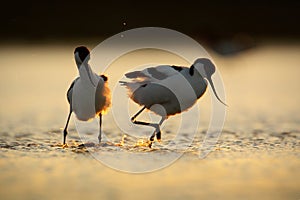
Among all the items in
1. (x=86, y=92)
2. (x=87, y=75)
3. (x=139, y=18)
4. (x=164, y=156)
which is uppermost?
(x=139, y=18)

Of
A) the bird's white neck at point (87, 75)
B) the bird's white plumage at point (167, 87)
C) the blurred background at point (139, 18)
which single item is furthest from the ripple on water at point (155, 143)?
the blurred background at point (139, 18)

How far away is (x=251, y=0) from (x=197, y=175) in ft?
66.3

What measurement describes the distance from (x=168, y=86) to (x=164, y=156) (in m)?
0.98

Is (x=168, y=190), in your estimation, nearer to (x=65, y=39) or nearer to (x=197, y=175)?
(x=197, y=175)

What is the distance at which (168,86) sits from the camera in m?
8.84

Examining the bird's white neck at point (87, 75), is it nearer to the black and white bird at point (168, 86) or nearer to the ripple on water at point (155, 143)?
the black and white bird at point (168, 86)

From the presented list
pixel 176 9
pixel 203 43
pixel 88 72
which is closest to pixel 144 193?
pixel 88 72

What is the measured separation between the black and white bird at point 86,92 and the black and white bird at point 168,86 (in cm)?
32

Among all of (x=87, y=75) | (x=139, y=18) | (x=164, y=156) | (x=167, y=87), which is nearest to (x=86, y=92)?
(x=87, y=75)

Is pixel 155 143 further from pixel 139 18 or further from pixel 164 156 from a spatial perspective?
pixel 139 18

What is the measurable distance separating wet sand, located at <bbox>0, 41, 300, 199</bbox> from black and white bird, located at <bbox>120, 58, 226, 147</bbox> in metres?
0.44

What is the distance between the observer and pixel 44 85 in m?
14.9

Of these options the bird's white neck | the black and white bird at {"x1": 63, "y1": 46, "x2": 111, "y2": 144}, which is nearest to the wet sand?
the black and white bird at {"x1": 63, "y1": 46, "x2": 111, "y2": 144}

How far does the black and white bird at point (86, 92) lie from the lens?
9.09m
